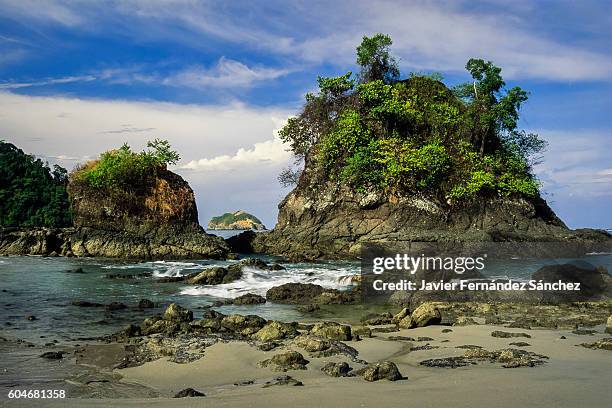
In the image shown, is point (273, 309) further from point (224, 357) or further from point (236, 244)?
point (236, 244)

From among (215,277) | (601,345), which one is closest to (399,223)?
(215,277)

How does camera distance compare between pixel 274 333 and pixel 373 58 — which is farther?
pixel 373 58

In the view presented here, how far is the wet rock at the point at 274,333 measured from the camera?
9.59 metres

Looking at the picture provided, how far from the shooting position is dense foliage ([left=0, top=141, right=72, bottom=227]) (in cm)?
Answer: 4606

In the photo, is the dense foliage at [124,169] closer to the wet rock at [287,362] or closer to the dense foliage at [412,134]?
the dense foliage at [412,134]

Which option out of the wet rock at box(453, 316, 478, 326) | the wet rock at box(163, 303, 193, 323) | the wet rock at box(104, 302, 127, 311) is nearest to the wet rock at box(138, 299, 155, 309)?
the wet rock at box(104, 302, 127, 311)

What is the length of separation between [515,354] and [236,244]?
37.5 metres

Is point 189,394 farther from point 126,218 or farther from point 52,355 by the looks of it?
point 126,218

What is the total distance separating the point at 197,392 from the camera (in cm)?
615

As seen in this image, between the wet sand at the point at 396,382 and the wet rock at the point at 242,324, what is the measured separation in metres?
1.54

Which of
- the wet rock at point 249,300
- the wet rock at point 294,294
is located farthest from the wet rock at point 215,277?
the wet rock at point 249,300

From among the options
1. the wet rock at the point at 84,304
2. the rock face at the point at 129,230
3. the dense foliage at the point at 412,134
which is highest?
the dense foliage at the point at 412,134

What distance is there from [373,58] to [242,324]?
35.3 metres

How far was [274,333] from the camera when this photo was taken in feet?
31.8
